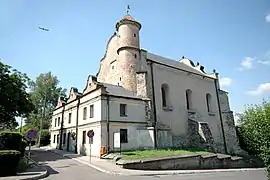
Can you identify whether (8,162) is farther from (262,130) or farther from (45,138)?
(45,138)

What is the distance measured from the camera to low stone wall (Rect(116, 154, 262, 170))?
15906mm

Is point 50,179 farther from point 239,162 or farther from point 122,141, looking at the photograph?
point 239,162

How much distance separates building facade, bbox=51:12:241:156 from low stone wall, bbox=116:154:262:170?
11.3 feet

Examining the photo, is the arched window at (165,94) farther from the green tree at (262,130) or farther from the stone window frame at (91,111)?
the green tree at (262,130)

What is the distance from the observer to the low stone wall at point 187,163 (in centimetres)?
→ 1591

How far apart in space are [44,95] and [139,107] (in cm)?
2963

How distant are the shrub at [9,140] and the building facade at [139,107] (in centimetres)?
755

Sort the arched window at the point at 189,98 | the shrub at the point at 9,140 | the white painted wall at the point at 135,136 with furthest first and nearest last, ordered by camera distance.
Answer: the arched window at the point at 189,98 < the white painted wall at the point at 135,136 < the shrub at the point at 9,140

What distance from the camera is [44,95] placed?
4572cm

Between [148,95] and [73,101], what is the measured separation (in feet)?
35.7

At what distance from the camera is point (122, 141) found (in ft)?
72.2

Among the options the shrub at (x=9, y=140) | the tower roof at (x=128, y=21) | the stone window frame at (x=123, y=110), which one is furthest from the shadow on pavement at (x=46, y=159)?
the tower roof at (x=128, y=21)

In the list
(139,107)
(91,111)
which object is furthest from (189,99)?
(91,111)

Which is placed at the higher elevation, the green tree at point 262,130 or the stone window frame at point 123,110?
the stone window frame at point 123,110
